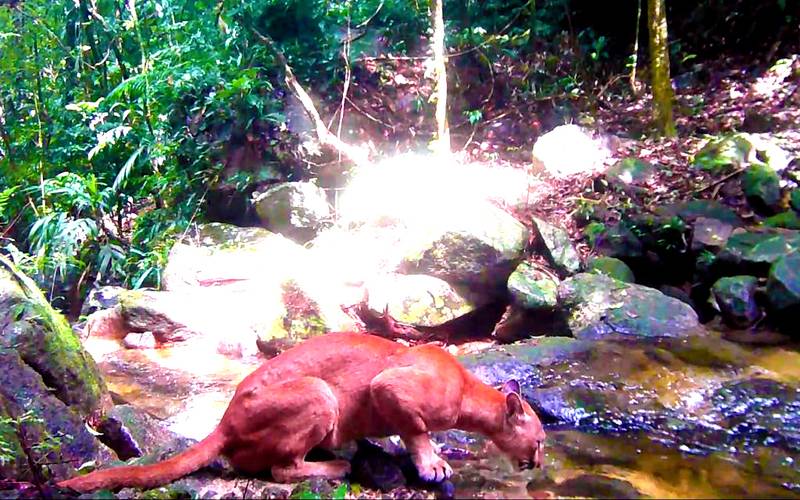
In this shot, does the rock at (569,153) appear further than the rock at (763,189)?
Yes

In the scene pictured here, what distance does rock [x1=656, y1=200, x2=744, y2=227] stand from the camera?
8.46 metres

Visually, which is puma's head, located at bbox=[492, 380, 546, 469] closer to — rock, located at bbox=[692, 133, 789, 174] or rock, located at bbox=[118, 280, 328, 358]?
rock, located at bbox=[118, 280, 328, 358]

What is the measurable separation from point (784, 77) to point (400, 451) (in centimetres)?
1170

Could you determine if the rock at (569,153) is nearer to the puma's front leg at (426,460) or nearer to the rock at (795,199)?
the rock at (795,199)

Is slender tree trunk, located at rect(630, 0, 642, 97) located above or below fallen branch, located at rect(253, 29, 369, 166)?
above

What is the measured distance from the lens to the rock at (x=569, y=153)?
1096 centimetres

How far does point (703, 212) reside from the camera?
8617 millimetres

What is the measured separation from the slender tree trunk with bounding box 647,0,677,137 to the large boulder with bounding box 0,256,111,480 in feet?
31.9

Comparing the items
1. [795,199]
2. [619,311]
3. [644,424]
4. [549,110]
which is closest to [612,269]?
[619,311]

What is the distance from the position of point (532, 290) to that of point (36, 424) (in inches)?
209

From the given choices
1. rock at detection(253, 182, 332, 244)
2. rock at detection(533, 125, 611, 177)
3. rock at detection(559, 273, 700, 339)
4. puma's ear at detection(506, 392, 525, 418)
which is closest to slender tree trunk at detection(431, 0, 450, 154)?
rock at detection(533, 125, 611, 177)

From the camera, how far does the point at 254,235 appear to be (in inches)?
411

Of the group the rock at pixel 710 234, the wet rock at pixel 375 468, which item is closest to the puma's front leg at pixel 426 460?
the wet rock at pixel 375 468

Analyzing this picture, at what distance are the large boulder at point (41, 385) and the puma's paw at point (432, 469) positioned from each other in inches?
82.3
